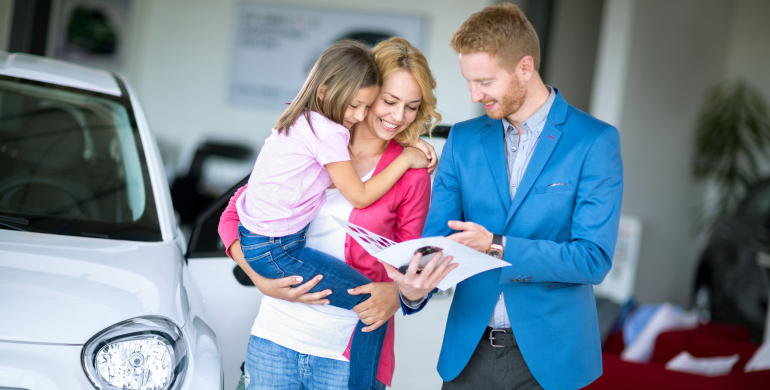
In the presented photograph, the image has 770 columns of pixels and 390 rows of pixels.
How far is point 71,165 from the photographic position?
2213 millimetres

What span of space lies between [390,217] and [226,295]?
25.2 inches

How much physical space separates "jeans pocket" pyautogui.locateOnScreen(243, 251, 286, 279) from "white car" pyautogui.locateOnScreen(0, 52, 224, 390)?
236mm

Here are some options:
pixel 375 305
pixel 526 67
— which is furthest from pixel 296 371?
pixel 526 67

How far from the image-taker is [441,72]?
217 inches

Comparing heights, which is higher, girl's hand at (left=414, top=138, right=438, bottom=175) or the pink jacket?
girl's hand at (left=414, top=138, right=438, bottom=175)

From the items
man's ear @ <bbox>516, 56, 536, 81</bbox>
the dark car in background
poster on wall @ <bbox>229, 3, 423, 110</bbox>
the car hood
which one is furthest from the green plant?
the car hood

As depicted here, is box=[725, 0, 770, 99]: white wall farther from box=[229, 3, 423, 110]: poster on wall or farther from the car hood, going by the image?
the car hood

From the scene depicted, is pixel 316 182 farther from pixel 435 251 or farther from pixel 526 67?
pixel 526 67

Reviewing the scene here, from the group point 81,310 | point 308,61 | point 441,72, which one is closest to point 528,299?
point 81,310

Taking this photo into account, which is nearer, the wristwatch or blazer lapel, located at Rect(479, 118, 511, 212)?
the wristwatch

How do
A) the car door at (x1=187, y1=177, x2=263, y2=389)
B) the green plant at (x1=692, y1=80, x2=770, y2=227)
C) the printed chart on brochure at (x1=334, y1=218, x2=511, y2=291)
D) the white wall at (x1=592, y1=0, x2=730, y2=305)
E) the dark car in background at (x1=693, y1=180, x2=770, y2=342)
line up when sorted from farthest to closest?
1. the green plant at (x1=692, y1=80, x2=770, y2=227)
2. the white wall at (x1=592, y1=0, x2=730, y2=305)
3. the dark car in background at (x1=693, y1=180, x2=770, y2=342)
4. the car door at (x1=187, y1=177, x2=263, y2=389)
5. the printed chart on brochure at (x1=334, y1=218, x2=511, y2=291)

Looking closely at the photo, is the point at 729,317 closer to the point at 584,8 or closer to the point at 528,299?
the point at 584,8

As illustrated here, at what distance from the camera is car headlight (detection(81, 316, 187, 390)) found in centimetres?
138

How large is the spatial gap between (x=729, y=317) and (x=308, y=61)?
4123 millimetres
